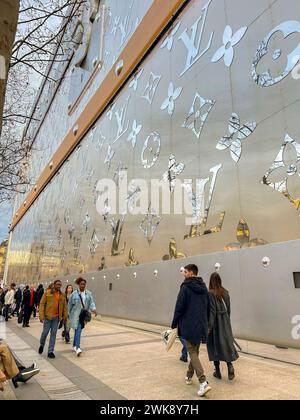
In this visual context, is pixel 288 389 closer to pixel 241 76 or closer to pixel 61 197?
pixel 241 76

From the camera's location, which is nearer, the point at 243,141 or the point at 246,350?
the point at 246,350

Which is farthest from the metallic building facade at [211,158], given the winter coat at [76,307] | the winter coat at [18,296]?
the winter coat at [18,296]

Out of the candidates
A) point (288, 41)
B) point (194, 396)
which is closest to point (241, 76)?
point (288, 41)

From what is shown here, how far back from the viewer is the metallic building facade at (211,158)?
5926 mm

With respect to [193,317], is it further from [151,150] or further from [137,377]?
[151,150]

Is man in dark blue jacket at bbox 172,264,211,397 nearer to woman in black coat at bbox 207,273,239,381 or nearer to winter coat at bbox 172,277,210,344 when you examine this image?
winter coat at bbox 172,277,210,344

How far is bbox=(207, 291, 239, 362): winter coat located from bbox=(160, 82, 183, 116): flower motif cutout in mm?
6967

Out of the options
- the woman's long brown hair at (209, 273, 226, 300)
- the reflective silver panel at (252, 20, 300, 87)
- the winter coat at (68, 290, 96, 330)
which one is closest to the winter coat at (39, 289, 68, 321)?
the winter coat at (68, 290, 96, 330)

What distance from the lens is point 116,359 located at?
5.90 metres

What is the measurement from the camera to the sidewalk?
380 centimetres

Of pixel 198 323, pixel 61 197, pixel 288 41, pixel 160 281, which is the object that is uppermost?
pixel 61 197

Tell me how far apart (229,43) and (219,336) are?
21.7ft

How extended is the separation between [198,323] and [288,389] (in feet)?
4.37

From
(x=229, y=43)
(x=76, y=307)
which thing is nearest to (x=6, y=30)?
(x=76, y=307)
